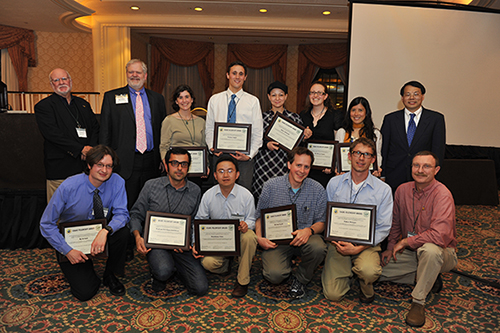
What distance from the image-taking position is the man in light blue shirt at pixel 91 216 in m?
2.56

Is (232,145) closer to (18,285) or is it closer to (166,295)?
(166,295)

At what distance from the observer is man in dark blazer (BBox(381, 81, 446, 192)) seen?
338 centimetres

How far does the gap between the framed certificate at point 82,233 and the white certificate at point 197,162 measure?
95cm

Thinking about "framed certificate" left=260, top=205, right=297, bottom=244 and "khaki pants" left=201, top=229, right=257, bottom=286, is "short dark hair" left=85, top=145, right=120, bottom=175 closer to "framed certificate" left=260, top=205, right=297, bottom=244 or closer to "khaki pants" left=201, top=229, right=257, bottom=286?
"khaki pants" left=201, top=229, right=257, bottom=286

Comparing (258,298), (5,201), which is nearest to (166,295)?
(258,298)

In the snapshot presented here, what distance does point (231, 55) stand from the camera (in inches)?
457

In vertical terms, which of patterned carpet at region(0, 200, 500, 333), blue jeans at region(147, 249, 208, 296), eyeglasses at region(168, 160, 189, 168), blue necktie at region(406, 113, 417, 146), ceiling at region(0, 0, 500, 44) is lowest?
patterned carpet at region(0, 200, 500, 333)

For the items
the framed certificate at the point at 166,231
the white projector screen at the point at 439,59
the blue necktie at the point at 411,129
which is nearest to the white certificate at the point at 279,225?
the framed certificate at the point at 166,231

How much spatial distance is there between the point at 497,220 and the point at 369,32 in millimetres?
3297

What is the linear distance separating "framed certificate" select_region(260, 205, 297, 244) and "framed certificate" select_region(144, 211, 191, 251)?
614 mm

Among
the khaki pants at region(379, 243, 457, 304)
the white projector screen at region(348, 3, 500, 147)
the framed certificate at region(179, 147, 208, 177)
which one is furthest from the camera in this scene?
the white projector screen at region(348, 3, 500, 147)

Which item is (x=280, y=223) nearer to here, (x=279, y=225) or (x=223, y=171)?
(x=279, y=225)

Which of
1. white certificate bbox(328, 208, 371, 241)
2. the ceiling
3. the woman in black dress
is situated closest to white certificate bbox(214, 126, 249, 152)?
the woman in black dress

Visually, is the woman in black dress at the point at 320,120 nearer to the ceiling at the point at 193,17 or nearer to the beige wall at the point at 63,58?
the ceiling at the point at 193,17
